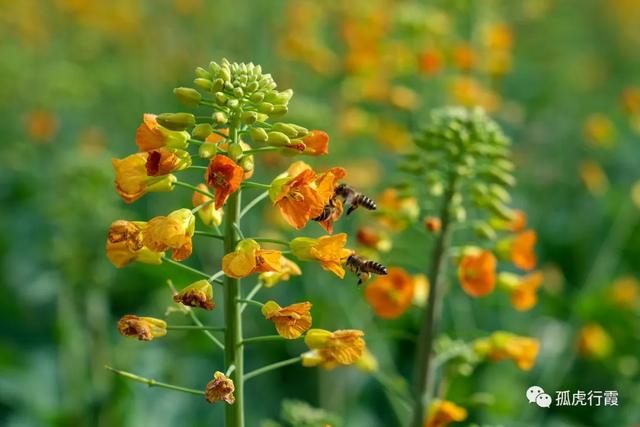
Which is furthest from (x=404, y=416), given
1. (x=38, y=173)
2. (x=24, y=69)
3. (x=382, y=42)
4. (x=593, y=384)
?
(x=24, y=69)

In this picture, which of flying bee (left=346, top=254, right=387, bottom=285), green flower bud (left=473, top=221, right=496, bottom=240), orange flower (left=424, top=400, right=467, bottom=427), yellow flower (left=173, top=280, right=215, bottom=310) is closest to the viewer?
yellow flower (left=173, top=280, right=215, bottom=310)

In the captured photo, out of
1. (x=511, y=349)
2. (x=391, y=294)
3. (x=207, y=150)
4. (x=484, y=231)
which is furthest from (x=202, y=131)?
(x=511, y=349)

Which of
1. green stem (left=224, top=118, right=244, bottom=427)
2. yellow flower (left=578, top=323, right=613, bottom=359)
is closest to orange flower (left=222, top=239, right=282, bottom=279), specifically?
green stem (left=224, top=118, right=244, bottom=427)

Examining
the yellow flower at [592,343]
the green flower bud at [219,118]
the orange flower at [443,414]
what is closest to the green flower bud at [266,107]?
the green flower bud at [219,118]

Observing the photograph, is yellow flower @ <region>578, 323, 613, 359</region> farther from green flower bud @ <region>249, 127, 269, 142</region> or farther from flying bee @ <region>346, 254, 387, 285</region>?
green flower bud @ <region>249, 127, 269, 142</region>

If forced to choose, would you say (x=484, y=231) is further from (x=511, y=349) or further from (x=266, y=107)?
(x=266, y=107)

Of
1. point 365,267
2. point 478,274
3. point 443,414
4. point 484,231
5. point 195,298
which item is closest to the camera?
point 195,298
